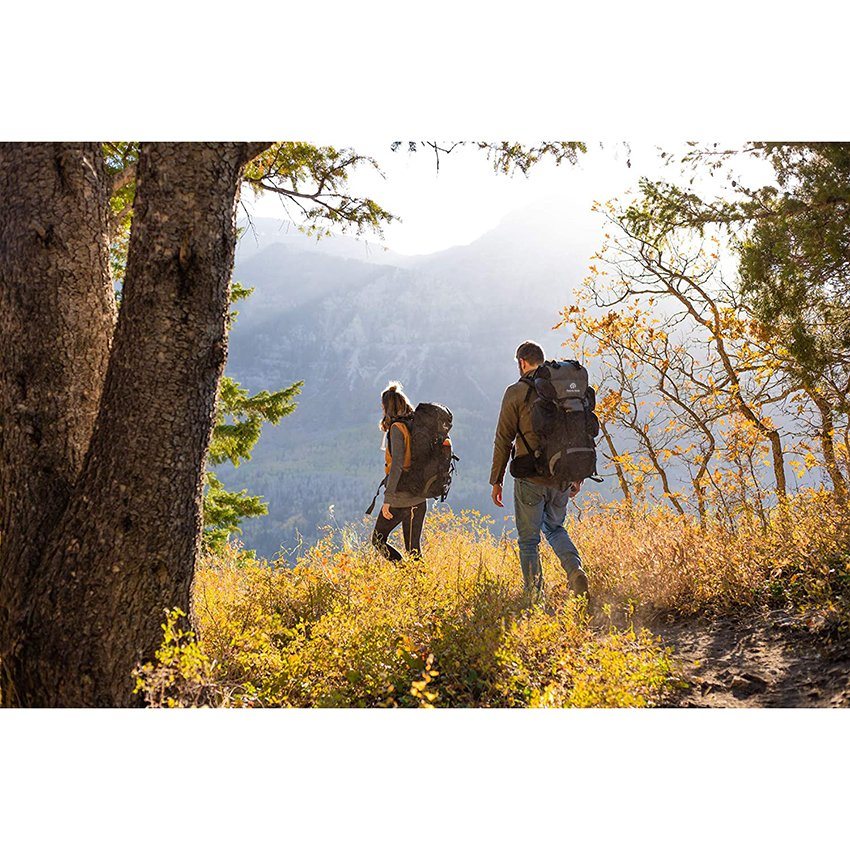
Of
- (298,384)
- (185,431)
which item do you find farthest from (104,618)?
(298,384)

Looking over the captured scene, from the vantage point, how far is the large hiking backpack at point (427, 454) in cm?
468

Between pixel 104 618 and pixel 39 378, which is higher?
pixel 39 378

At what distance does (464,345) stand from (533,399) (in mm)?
130139

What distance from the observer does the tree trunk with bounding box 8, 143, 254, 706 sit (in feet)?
8.95

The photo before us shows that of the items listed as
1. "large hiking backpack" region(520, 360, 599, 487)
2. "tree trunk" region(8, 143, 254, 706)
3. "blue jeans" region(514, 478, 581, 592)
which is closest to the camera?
"tree trunk" region(8, 143, 254, 706)

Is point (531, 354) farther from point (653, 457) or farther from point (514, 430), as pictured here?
point (653, 457)

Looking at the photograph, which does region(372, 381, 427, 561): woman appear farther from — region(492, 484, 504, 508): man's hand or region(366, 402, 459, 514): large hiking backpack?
region(492, 484, 504, 508): man's hand

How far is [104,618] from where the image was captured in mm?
2730

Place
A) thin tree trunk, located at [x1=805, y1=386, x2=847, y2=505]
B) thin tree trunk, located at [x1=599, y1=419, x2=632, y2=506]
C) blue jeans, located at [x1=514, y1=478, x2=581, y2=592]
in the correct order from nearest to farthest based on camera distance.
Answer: blue jeans, located at [x1=514, y1=478, x2=581, y2=592], thin tree trunk, located at [x1=805, y1=386, x2=847, y2=505], thin tree trunk, located at [x1=599, y1=419, x2=632, y2=506]

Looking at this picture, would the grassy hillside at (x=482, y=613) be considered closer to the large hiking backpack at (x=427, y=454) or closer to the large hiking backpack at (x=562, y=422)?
the large hiking backpack at (x=427, y=454)

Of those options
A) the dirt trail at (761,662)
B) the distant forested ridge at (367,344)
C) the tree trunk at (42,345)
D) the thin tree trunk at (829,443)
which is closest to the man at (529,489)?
the dirt trail at (761,662)

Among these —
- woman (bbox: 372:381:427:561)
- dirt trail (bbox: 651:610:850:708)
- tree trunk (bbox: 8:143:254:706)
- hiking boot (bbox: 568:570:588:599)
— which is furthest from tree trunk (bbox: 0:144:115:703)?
dirt trail (bbox: 651:610:850:708)

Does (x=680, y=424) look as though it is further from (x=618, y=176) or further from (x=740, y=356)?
(x=618, y=176)

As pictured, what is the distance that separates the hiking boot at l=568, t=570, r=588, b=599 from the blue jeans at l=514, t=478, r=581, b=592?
10 centimetres
